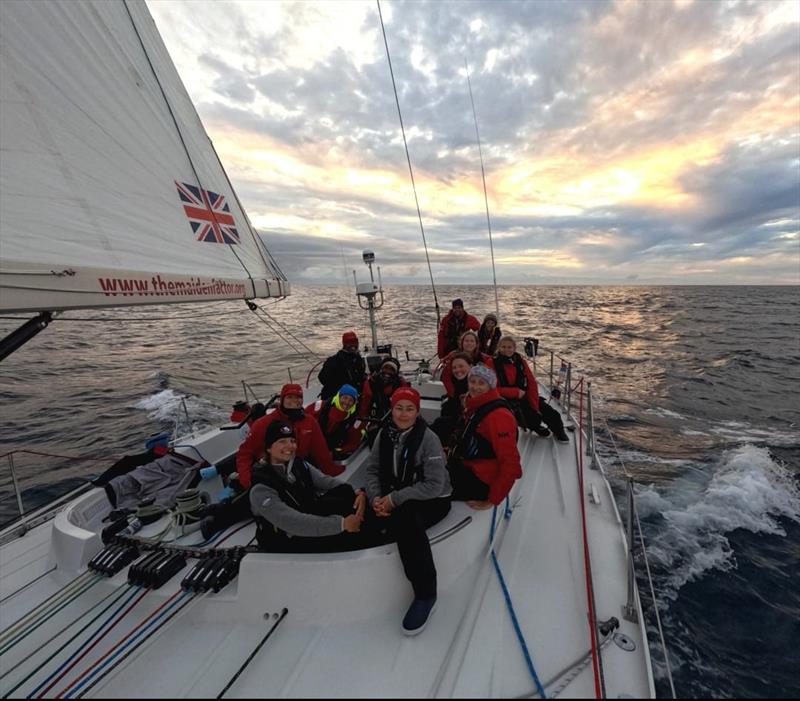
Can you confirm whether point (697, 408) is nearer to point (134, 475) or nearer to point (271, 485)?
point (271, 485)

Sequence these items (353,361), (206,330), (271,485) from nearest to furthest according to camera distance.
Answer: (271,485)
(353,361)
(206,330)

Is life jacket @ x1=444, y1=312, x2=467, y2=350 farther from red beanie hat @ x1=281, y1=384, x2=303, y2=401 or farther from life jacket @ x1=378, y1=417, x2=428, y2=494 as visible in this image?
life jacket @ x1=378, y1=417, x2=428, y2=494

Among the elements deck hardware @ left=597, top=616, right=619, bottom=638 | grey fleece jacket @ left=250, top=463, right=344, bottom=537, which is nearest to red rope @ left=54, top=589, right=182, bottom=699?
grey fleece jacket @ left=250, top=463, right=344, bottom=537

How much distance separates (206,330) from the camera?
28922mm

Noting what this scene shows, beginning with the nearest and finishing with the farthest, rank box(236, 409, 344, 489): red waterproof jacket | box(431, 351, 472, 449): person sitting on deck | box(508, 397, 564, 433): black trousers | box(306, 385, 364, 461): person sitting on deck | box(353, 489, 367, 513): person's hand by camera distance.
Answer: box(353, 489, 367, 513): person's hand
box(236, 409, 344, 489): red waterproof jacket
box(431, 351, 472, 449): person sitting on deck
box(306, 385, 364, 461): person sitting on deck
box(508, 397, 564, 433): black trousers

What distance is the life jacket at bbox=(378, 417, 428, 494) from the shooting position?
262 centimetres

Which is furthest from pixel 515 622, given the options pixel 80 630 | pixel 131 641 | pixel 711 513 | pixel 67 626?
pixel 711 513

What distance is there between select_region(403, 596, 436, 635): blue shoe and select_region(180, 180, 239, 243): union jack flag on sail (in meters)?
3.25

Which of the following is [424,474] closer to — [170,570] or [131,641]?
[170,570]

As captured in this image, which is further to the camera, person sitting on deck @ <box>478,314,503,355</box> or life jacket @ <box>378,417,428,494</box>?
person sitting on deck @ <box>478,314,503,355</box>

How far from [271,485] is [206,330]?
2999 cm

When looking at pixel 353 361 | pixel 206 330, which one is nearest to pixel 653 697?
pixel 353 361

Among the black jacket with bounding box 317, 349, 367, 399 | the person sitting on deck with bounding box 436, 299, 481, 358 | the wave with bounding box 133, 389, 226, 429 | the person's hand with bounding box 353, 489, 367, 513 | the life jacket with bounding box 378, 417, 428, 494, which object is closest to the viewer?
the person's hand with bounding box 353, 489, 367, 513

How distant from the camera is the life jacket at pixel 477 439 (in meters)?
2.90
